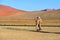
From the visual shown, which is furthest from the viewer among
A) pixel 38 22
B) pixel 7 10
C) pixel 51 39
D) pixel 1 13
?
pixel 7 10

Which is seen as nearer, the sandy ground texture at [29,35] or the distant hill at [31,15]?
the sandy ground texture at [29,35]

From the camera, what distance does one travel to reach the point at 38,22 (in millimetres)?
18031

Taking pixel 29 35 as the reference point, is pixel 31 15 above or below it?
above

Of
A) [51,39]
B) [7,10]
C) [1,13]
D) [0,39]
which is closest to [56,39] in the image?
[51,39]

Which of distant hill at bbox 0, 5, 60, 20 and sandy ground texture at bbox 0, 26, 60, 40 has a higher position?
distant hill at bbox 0, 5, 60, 20

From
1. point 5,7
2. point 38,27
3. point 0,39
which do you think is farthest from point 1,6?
point 0,39

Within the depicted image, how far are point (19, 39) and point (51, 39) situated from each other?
175cm

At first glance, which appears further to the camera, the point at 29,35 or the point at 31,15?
the point at 31,15

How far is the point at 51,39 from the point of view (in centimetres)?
1131

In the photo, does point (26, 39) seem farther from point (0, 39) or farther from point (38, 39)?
point (0, 39)

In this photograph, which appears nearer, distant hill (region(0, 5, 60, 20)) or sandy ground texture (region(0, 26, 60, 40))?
sandy ground texture (region(0, 26, 60, 40))

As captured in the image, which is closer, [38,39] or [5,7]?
[38,39]

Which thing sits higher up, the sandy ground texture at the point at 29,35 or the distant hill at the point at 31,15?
the distant hill at the point at 31,15

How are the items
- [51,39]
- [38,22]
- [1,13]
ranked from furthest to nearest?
1. [1,13]
2. [38,22]
3. [51,39]
